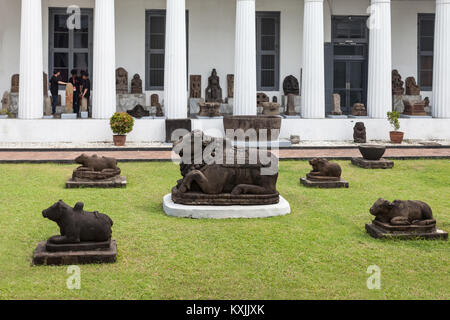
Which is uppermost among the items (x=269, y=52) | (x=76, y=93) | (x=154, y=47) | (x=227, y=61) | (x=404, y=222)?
(x=154, y=47)

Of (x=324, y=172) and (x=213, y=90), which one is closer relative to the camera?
(x=324, y=172)

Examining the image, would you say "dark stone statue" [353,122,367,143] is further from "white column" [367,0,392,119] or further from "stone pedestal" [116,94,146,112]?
"stone pedestal" [116,94,146,112]

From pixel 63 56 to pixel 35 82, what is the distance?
176 inches

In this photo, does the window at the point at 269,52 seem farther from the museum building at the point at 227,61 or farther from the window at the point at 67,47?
the window at the point at 67,47

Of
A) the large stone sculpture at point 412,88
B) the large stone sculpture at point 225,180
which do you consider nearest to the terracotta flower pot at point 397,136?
the large stone sculpture at point 412,88

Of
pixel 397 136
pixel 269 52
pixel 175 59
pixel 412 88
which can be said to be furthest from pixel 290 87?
pixel 175 59

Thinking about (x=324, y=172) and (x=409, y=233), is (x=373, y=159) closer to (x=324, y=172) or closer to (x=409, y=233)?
(x=324, y=172)

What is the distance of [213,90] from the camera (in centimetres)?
2589

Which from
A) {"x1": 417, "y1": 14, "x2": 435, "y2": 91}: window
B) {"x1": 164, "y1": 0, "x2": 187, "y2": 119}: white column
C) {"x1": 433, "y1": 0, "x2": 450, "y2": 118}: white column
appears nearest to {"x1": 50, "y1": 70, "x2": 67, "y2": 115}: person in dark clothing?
{"x1": 164, "y1": 0, "x2": 187, "y2": 119}: white column

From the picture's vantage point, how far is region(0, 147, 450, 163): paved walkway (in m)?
17.7

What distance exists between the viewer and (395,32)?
1084 inches

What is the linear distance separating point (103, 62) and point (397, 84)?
1234 cm

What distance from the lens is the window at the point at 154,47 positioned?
26.0m

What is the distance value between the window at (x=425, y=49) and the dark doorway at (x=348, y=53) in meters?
2.59
